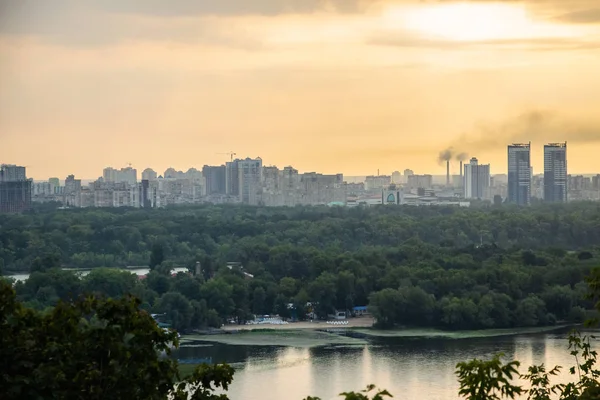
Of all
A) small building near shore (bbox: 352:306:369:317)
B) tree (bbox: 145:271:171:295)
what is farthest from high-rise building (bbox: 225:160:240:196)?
small building near shore (bbox: 352:306:369:317)

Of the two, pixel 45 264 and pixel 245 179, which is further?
pixel 245 179

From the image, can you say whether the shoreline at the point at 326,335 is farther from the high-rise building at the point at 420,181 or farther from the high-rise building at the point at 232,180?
the high-rise building at the point at 420,181

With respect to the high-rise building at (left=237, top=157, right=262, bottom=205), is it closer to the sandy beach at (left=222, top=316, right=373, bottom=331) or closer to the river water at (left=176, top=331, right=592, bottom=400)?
the sandy beach at (left=222, top=316, right=373, bottom=331)

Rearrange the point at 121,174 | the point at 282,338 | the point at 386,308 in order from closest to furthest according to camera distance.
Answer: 1. the point at 282,338
2. the point at 386,308
3. the point at 121,174

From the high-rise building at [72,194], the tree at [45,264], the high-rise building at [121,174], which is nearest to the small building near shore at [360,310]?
the tree at [45,264]

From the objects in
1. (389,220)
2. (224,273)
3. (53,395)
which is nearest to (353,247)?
(389,220)

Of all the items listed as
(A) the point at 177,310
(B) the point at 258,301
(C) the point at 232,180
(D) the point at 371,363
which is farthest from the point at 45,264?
(C) the point at 232,180

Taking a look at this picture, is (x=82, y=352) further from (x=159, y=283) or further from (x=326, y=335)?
(x=159, y=283)
